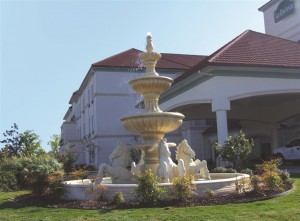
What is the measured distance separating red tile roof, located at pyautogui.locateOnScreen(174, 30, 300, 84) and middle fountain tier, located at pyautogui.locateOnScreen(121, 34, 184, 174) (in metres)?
5.40

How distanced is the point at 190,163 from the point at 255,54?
10.2 m

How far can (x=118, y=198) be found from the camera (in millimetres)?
9758

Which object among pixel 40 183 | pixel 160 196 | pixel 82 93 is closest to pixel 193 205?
pixel 160 196

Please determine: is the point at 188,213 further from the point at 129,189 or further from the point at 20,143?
the point at 20,143

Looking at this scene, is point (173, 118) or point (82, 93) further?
point (82, 93)

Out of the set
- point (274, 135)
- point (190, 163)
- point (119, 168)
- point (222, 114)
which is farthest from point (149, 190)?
point (274, 135)

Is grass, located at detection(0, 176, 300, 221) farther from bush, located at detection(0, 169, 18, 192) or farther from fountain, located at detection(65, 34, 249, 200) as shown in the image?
bush, located at detection(0, 169, 18, 192)

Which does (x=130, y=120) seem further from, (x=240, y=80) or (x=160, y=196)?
(x=240, y=80)

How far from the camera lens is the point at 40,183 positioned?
12188 millimetres

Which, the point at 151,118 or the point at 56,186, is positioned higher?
the point at 151,118

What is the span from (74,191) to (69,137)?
48348 millimetres

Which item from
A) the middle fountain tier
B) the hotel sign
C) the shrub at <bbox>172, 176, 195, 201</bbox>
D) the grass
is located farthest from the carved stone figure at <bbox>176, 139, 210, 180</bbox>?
the hotel sign

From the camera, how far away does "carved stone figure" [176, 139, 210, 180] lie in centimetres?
1262

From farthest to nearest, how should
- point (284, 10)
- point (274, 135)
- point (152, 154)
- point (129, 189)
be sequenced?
point (284, 10), point (274, 135), point (152, 154), point (129, 189)
